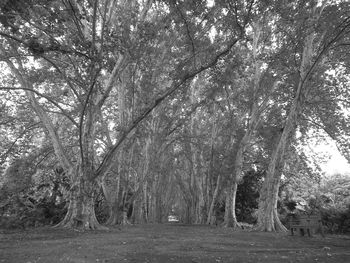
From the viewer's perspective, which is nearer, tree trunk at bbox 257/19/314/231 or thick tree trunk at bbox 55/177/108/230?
thick tree trunk at bbox 55/177/108/230

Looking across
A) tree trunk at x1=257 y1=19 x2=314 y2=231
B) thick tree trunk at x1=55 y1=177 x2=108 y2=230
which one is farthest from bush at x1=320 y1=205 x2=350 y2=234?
thick tree trunk at x1=55 y1=177 x2=108 y2=230

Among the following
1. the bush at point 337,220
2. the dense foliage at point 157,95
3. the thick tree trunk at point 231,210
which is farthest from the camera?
the thick tree trunk at point 231,210

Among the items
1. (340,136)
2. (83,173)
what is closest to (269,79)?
(340,136)

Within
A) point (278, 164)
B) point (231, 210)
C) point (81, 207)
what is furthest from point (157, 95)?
point (231, 210)

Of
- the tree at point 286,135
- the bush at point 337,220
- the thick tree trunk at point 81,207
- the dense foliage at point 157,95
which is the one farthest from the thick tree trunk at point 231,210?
the thick tree trunk at point 81,207

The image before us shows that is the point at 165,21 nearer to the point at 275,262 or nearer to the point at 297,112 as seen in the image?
the point at 297,112

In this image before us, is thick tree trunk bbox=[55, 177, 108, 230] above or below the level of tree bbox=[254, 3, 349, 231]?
below

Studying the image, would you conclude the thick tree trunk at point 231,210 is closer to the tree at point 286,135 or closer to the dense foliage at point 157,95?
the dense foliage at point 157,95

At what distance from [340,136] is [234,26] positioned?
1026 cm

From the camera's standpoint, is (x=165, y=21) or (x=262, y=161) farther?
(x=262, y=161)

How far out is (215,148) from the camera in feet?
61.5

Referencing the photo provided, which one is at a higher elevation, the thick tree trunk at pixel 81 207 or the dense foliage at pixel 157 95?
the dense foliage at pixel 157 95

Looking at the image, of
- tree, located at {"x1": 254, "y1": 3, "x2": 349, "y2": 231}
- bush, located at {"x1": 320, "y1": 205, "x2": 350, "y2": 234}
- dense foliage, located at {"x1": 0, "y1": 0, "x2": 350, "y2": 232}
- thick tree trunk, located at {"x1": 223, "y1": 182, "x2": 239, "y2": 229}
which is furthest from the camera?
thick tree trunk, located at {"x1": 223, "y1": 182, "x2": 239, "y2": 229}

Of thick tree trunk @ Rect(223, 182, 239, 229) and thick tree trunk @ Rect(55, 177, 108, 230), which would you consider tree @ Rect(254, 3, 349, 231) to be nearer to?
thick tree trunk @ Rect(223, 182, 239, 229)
